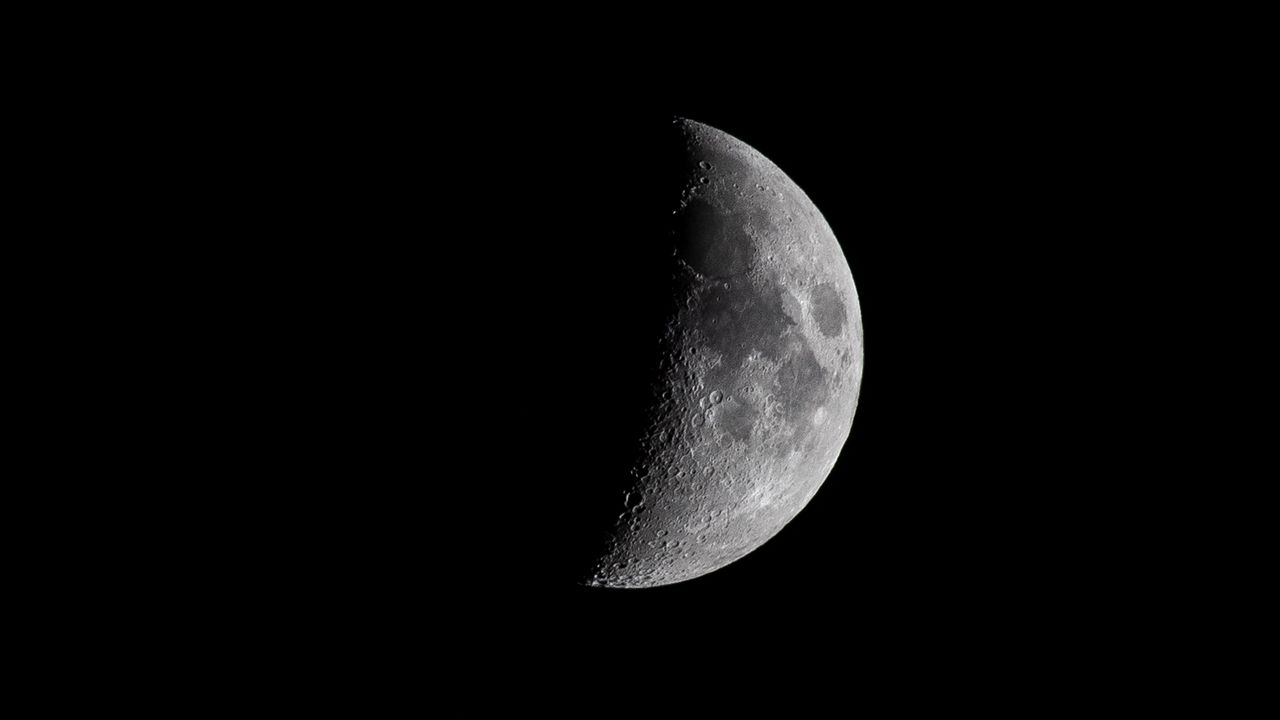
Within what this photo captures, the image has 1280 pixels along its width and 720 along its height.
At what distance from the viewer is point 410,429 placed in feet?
9.27

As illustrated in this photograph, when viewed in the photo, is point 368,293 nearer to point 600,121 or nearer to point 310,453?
point 310,453

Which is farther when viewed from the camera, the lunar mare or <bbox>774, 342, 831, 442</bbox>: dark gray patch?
<bbox>774, 342, 831, 442</bbox>: dark gray patch

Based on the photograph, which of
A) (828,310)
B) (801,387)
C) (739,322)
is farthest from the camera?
(828,310)

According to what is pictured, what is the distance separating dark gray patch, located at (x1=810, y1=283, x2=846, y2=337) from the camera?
10.9 feet

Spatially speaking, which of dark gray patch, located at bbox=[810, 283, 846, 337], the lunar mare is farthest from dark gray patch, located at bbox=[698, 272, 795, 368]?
dark gray patch, located at bbox=[810, 283, 846, 337]

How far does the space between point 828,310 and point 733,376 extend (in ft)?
1.89

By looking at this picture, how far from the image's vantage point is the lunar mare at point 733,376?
3.04 m

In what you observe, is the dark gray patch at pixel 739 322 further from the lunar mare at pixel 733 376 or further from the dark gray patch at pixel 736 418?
the dark gray patch at pixel 736 418

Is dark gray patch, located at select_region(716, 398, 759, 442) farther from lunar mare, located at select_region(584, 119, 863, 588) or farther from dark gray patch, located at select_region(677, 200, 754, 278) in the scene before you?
dark gray patch, located at select_region(677, 200, 754, 278)

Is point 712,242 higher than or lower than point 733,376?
higher

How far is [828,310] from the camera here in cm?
338

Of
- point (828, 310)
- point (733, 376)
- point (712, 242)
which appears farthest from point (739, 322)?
point (828, 310)

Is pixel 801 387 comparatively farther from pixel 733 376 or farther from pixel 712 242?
pixel 712 242

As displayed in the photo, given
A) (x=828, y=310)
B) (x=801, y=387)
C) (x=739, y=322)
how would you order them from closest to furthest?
1. (x=739, y=322)
2. (x=801, y=387)
3. (x=828, y=310)
